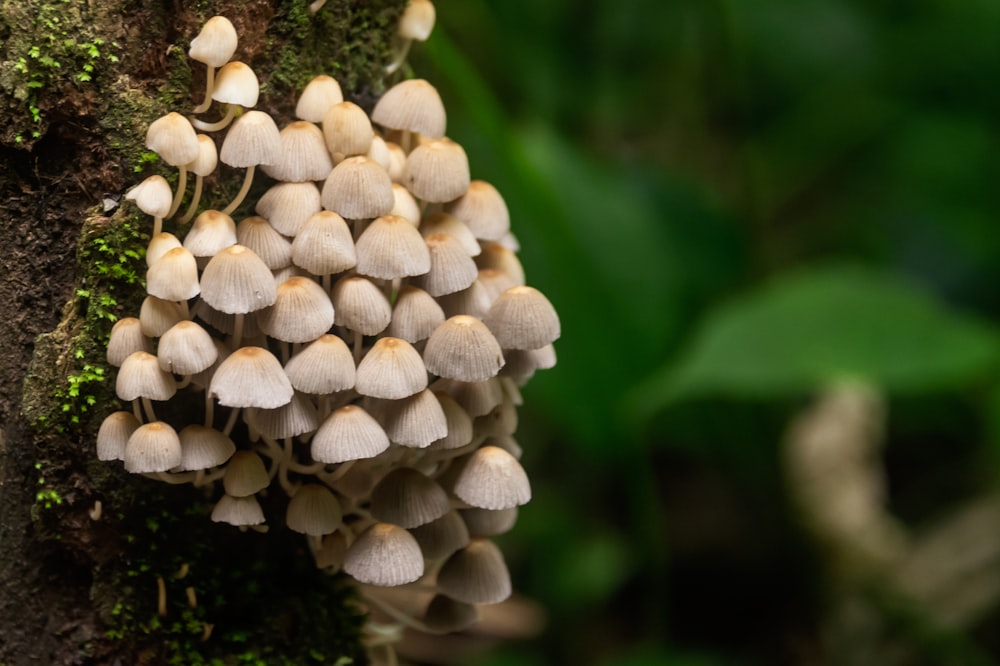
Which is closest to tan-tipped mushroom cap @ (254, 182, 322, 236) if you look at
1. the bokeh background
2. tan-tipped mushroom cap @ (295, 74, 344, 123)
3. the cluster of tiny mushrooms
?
the cluster of tiny mushrooms

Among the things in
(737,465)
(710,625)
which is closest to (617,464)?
(737,465)

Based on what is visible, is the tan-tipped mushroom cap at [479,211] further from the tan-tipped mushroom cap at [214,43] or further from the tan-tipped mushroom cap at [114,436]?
the tan-tipped mushroom cap at [114,436]

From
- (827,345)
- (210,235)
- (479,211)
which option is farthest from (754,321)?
(210,235)

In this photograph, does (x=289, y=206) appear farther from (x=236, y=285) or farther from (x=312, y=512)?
(x=312, y=512)

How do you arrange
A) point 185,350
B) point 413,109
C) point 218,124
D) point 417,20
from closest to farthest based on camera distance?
1. point 185,350
2. point 218,124
3. point 413,109
4. point 417,20

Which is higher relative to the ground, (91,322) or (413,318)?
(413,318)

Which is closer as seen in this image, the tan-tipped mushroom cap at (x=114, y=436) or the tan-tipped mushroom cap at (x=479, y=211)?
the tan-tipped mushroom cap at (x=114, y=436)

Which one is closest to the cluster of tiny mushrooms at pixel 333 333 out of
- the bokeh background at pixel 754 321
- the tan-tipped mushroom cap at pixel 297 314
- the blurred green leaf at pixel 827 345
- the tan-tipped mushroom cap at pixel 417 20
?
the tan-tipped mushroom cap at pixel 297 314
